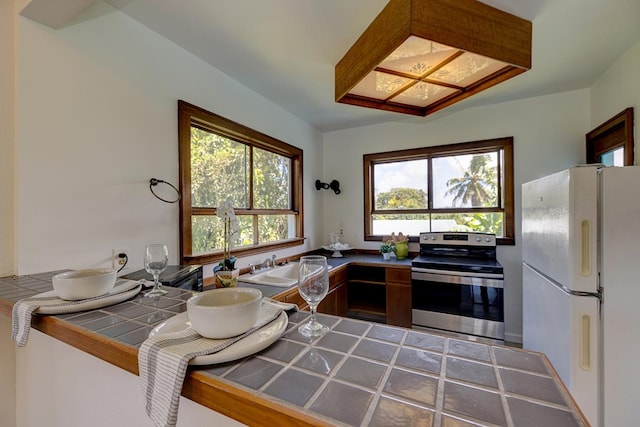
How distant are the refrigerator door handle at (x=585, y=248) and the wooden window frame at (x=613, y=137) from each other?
1.07 m

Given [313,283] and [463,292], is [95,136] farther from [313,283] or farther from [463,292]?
[463,292]

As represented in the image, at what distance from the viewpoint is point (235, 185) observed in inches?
91.7

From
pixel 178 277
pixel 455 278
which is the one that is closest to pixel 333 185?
pixel 455 278

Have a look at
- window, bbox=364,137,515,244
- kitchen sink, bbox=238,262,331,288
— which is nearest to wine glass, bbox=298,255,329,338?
kitchen sink, bbox=238,262,331,288

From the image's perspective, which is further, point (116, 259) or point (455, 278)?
point (455, 278)

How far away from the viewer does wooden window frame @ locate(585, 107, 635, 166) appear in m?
1.88

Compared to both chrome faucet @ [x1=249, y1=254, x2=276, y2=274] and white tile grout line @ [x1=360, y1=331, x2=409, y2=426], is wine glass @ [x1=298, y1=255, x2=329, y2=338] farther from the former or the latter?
chrome faucet @ [x1=249, y1=254, x2=276, y2=274]

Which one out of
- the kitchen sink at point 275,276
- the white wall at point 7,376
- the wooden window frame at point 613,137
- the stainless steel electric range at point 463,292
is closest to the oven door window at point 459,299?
the stainless steel electric range at point 463,292

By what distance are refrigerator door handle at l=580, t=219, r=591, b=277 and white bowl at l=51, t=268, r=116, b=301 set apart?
2.08m

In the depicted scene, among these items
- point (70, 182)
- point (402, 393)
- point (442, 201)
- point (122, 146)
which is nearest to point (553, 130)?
point (442, 201)

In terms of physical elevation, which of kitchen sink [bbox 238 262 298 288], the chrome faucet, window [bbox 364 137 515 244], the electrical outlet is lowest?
kitchen sink [bbox 238 262 298 288]

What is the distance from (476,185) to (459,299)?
1262 mm

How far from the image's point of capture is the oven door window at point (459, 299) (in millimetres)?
2314

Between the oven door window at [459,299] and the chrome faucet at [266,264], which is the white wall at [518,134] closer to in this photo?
the oven door window at [459,299]
